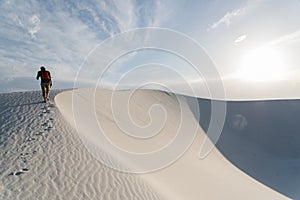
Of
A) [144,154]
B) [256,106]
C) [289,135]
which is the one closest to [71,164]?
[144,154]

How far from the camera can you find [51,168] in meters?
5.33

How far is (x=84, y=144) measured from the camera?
7.09 meters

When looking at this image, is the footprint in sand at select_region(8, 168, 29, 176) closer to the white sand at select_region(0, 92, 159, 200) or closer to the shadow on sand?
the white sand at select_region(0, 92, 159, 200)

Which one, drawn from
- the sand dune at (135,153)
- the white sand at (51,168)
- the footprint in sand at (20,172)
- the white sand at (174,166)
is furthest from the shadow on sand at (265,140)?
the footprint in sand at (20,172)

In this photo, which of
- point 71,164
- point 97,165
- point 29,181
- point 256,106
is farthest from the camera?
point 256,106

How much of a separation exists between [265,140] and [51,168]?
19.8m

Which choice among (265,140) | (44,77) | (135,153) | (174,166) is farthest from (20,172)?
(265,140)

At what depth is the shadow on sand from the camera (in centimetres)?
1341

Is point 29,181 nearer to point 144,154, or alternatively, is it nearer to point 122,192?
point 122,192

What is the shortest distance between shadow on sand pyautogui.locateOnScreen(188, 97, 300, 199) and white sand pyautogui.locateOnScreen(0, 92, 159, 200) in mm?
11458

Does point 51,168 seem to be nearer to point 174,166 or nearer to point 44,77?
point 44,77

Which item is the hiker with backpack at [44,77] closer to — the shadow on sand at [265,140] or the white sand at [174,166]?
the white sand at [174,166]

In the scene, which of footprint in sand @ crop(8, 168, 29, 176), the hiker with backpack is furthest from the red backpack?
footprint in sand @ crop(8, 168, 29, 176)

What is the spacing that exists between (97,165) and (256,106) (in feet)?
77.0
